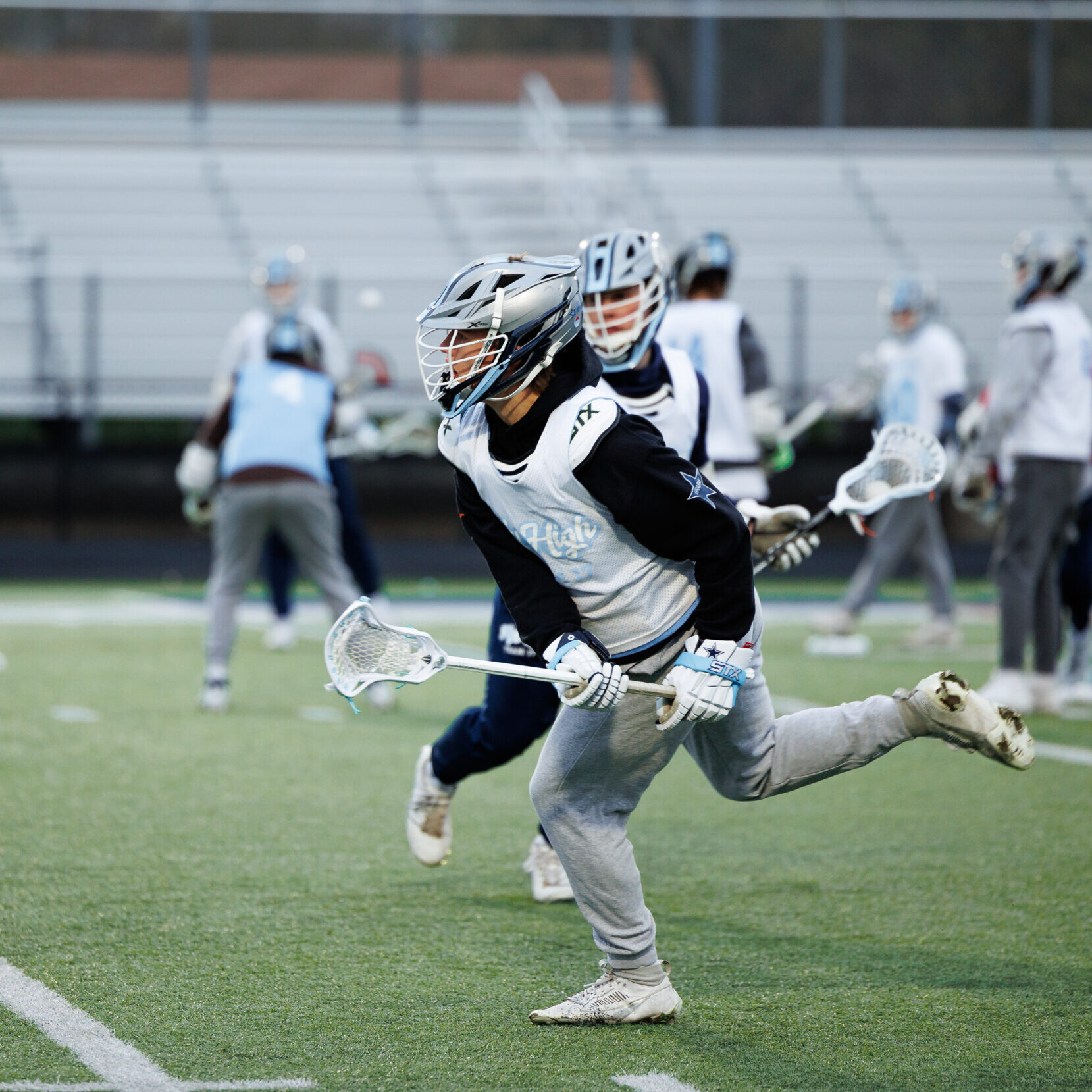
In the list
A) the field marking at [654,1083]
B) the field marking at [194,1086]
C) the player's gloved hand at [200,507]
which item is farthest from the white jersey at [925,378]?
the field marking at [194,1086]

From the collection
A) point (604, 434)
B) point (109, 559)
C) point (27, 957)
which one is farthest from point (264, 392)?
point (109, 559)

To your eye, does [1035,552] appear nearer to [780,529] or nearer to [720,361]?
[720,361]

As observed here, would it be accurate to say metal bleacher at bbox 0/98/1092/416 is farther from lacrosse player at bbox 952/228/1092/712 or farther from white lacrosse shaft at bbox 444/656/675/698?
white lacrosse shaft at bbox 444/656/675/698

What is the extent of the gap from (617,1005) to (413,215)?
18511mm

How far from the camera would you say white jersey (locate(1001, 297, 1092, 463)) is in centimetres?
729

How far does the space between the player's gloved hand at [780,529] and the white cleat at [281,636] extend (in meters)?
6.38

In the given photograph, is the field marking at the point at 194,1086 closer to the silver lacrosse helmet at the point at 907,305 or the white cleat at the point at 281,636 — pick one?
the white cleat at the point at 281,636

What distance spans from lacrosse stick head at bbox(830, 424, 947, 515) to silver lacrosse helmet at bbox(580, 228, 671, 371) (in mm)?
691

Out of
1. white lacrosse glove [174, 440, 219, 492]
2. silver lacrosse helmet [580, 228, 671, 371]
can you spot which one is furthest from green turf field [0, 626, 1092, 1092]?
silver lacrosse helmet [580, 228, 671, 371]

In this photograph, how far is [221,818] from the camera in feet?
17.8

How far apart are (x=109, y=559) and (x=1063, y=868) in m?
13.1

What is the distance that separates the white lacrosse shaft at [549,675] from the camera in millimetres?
3234

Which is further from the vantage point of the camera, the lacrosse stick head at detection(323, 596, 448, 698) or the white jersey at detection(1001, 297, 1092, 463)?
the white jersey at detection(1001, 297, 1092, 463)

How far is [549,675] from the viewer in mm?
3232
